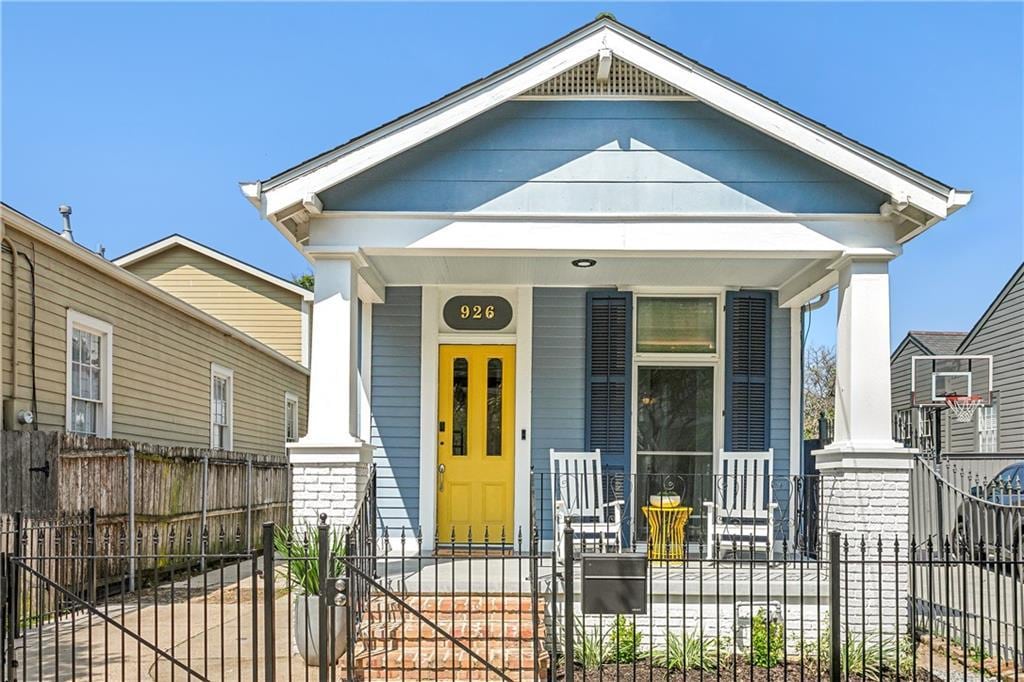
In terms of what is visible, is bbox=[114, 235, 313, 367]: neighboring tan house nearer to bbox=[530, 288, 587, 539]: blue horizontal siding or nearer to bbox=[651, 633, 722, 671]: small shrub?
bbox=[530, 288, 587, 539]: blue horizontal siding

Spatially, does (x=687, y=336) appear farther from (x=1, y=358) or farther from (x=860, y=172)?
(x=1, y=358)

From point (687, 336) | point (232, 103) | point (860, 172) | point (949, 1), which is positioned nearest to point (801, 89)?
point (949, 1)

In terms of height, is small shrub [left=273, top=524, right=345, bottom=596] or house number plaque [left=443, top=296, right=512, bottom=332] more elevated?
house number plaque [left=443, top=296, right=512, bottom=332]

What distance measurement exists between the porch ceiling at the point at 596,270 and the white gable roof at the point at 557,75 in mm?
941

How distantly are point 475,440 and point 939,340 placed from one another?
20174 mm

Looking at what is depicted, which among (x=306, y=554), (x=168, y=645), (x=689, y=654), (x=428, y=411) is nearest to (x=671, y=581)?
(x=689, y=654)

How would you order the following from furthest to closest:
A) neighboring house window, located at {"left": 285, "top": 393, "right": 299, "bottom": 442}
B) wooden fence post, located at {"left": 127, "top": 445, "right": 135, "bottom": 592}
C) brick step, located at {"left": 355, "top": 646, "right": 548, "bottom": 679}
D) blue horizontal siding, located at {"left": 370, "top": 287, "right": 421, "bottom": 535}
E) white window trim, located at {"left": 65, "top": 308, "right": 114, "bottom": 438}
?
neighboring house window, located at {"left": 285, "top": 393, "right": 299, "bottom": 442} → white window trim, located at {"left": 65, "top": 308, "right": 114, "bottom": 438} → wooden fence post, located at {"left": 127, "top": 445, "right": 135, "bottom": 592} → blue horizontal siding, located at {"left": 370, "top": 287, "right": 421, "bottom": 535} → brick step, located at {"left": 355, "top": 646, "right": 548, "bottom": 679}

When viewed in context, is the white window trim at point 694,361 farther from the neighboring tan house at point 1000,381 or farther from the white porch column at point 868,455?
the neighboring tan house at point 1000,381

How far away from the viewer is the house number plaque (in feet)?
32.5

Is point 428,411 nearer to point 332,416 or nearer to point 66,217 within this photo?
point 332,416

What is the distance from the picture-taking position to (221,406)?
52.9 ft

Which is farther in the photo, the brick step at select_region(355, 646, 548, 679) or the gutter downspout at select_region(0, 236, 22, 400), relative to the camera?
the gutter downspout at select_region(0, 236, 22, 400)

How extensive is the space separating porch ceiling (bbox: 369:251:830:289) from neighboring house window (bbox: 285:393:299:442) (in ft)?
36.4

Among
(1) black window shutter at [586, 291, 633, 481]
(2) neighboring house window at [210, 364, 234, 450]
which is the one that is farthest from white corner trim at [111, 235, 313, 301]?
(1) black window shutter at [586, 291, 633, 481]
